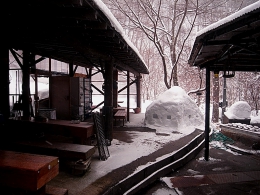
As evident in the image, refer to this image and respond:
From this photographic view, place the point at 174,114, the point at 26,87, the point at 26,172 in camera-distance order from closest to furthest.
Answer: the point at 26,172, the point at 26,87, the point at 174,114

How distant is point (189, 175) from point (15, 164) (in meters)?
4.79

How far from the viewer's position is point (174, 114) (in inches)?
396

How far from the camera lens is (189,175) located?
19.2 ft

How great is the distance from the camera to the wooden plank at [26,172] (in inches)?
88.9

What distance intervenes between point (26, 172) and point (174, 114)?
8446 mm

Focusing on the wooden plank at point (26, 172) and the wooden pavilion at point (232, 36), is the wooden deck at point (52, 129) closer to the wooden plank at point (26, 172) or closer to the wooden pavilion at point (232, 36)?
the wooden plank at point (26, 172)

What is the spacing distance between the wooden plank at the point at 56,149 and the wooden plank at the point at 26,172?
1661 millimetres

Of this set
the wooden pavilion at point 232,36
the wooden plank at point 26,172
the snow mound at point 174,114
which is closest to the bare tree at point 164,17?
the snow mound at point 174,114

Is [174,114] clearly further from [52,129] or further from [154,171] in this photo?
[52,129]

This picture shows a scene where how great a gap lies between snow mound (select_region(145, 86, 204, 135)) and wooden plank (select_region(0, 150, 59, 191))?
7597 mm

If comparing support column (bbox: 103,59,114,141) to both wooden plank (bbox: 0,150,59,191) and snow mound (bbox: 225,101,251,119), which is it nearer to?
wooden plank (bbox: 0,150,59,191)

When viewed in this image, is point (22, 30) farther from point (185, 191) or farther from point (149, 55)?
point (149, 55)

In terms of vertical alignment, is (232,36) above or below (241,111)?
A: above

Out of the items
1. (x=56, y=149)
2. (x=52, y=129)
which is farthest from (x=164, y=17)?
(x=56, y=149)
